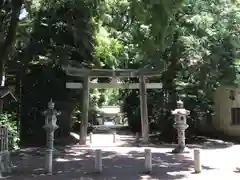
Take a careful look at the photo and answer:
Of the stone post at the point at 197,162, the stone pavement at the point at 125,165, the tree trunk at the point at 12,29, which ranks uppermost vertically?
the tree trunk at the point at 12,29

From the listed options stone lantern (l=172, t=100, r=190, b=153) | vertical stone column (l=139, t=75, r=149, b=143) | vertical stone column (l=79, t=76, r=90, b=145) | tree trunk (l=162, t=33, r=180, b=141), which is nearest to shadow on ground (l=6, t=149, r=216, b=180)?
stone lantern (l=172, t=100, r=190, b=153)

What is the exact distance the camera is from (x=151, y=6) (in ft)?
31.9

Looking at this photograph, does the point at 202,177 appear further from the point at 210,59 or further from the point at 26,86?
the point at 26,86

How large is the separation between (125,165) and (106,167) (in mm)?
930

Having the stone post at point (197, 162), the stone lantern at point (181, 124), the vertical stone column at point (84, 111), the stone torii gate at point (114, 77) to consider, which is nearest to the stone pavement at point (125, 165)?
the stone post at point (197, 162)

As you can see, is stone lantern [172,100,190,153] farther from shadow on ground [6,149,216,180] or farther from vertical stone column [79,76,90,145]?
vertical stone column [79,76,90,145]

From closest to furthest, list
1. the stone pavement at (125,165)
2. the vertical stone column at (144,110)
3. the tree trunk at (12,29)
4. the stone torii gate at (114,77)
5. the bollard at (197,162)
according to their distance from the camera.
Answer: the stone pavement at (125,165) < the bollard at (197,162) < the tree trunk at (12,29) < the stone torii gate at (114,77) < the vertical stone column at (144,110)

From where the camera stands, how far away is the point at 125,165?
50.3 ft

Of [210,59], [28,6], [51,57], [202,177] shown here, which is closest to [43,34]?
[51,57]

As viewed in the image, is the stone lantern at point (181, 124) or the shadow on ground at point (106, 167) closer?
the shadow on ground at point (106, 167)

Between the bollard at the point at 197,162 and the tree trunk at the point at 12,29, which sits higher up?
the tree trunk at the point at 12,29

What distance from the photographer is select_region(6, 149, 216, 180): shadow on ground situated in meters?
12.8

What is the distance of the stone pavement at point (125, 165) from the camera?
42.0 ft

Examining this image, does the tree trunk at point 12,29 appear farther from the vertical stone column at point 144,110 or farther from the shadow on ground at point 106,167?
the vertical stone column at point 144,110
